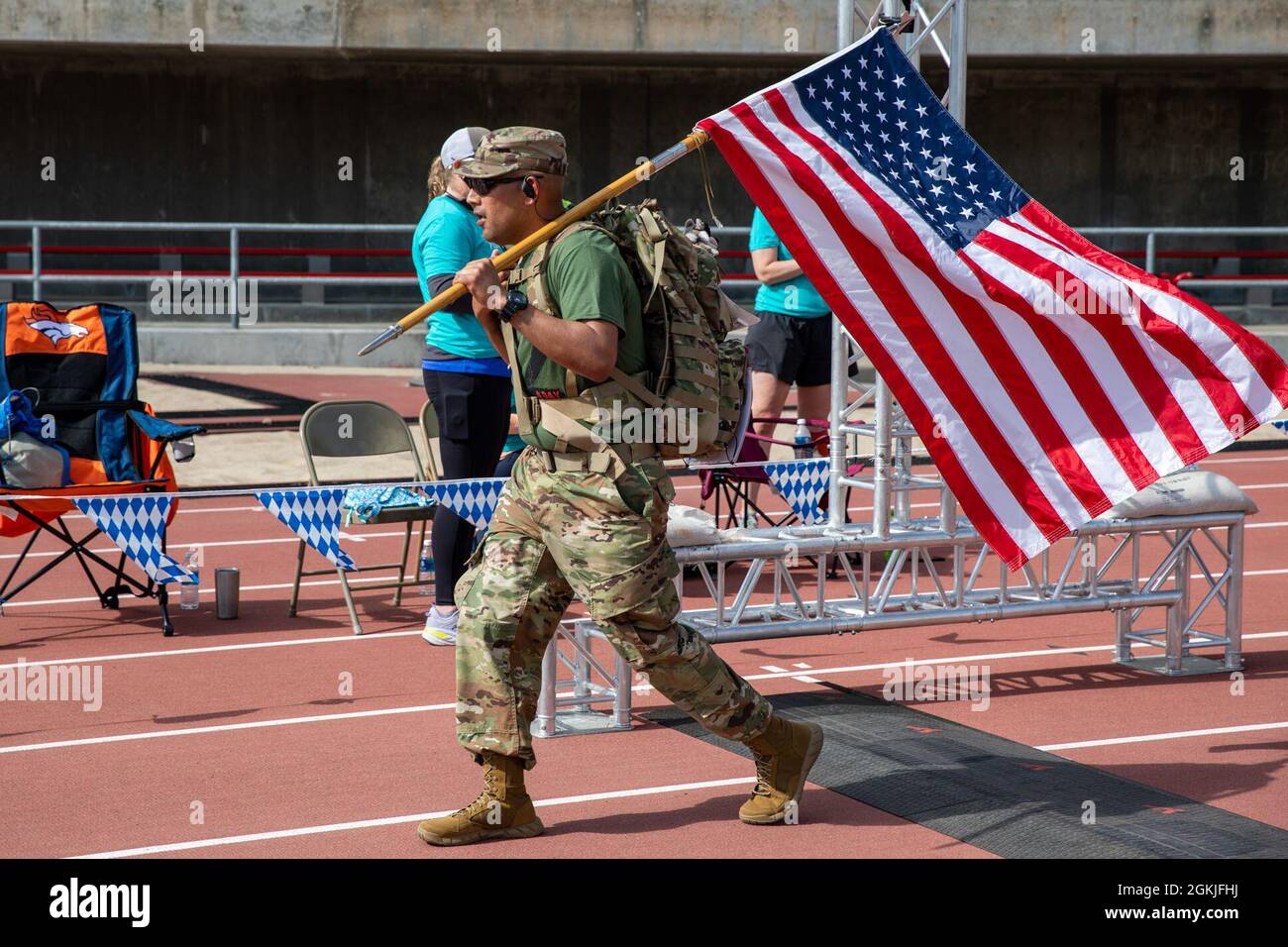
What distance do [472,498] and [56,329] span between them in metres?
2.79

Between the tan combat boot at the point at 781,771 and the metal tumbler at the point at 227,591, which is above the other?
the metal tumbler at the point at 227,591

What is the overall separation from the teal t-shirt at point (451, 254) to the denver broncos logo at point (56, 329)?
2.21m

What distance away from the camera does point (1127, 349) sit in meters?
6.27

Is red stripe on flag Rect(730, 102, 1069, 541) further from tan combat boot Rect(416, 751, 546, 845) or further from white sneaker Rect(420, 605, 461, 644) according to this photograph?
white sneaker Rect(420, 605, 461, 644)

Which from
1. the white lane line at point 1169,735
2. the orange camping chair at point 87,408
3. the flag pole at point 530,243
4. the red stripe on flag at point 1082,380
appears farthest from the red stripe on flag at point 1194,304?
the orange camping chair at point 87,408

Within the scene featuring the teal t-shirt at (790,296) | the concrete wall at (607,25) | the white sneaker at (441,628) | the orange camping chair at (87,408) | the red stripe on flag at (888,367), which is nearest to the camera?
the red stripe on flag at (888,367)

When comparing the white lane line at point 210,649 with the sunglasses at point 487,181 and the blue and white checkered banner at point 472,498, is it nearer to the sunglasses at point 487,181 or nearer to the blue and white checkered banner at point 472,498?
the blue and white checkered banner at point 472,498

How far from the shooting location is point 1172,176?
1121 inches

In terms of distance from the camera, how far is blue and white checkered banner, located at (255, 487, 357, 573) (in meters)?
7.76

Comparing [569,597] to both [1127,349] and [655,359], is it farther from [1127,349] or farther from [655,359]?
[1127,349]

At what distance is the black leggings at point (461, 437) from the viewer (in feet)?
26.0

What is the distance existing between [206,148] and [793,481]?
20477mm
